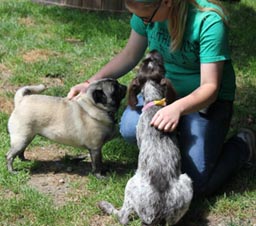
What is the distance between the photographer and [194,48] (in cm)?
441

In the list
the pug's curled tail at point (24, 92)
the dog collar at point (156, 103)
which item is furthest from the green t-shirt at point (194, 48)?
the pug's curled tail at point (24, 92)

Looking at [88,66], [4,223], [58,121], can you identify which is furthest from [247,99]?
[4,223]

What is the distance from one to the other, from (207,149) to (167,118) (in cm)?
71

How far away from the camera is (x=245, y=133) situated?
201 inches

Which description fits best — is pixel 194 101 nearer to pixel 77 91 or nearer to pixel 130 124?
pixel 130 124

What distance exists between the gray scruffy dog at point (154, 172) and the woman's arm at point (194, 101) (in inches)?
6.9

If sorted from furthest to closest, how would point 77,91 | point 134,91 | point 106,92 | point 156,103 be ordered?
point 77,91
point 106,92
point 134,91
point 156,103

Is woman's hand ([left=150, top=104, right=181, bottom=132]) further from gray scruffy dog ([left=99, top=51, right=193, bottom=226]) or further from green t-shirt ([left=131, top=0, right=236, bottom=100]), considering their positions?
green t-shirt ([left=131, top=0, right=236, bottom=100])

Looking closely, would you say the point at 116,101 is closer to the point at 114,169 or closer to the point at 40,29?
the point at 114,169

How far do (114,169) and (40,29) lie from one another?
4.24m

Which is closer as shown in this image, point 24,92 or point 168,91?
point 168,91

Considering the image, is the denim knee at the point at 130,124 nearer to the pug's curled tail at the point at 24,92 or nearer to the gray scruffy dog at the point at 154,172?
the gray scruffy dog at the point at 154,172

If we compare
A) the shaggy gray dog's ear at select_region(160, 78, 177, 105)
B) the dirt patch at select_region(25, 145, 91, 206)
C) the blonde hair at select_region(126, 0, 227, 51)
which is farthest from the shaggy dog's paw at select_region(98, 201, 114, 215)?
the blonde hair at select_region(126, 0, 227, 51)

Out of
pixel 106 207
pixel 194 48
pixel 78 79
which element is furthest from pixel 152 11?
pixel 78 79
